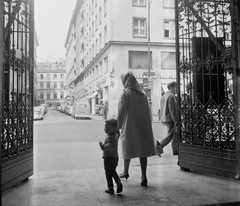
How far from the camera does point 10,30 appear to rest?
4.68 meters

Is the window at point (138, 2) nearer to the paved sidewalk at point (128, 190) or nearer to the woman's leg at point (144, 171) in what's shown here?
the paved sidewalk at point (128, 190)

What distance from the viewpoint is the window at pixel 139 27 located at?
30.4 metres

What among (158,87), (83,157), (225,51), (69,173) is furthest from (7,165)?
(158,87)

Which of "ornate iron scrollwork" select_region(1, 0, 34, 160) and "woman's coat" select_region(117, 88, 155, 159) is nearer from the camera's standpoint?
"ornate iron scrollwork" select_region(1, 0, 34, 160)

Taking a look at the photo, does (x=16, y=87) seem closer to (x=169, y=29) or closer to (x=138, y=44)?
(x=138, y=44)

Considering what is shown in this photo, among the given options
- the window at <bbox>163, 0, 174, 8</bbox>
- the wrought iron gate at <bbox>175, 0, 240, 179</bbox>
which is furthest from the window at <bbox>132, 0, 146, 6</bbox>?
the wrought iron gate at <bbox>175, 0, 240, 179</bbox>

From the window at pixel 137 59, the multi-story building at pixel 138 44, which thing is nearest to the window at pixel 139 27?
the multi-story building at pixel 138 44

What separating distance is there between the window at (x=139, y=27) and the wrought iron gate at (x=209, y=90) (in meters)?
24.8

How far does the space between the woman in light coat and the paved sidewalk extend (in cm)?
50

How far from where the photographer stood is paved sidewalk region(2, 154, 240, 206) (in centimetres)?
384

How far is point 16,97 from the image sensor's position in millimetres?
4855

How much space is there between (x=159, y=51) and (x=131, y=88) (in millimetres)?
26558

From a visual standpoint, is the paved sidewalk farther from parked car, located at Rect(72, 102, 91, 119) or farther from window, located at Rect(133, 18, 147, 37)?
parked car, located at Rect(72, 102, 91, 119)

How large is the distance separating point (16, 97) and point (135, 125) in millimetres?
2073
